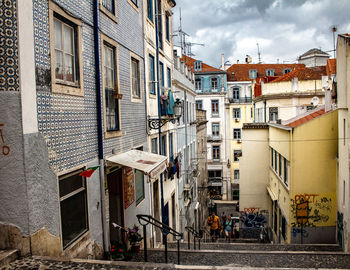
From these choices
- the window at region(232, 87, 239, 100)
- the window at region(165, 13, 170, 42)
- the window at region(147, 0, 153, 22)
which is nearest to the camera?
the window at region(147, 0, 153, 22)

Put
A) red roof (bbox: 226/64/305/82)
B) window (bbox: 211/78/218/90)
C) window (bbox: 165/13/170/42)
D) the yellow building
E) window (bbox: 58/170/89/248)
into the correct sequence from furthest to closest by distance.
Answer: red roof (bbox: 226/64/305/82), window (bbox: 211/78/218/90), window (bbox: 165/13/170/42), the yellow building, window (bbox: 58/170/89/248)

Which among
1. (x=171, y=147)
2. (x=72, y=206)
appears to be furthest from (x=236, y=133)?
(x=72, y=206)

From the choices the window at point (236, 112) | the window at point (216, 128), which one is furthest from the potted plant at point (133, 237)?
the window at point (236, 112)

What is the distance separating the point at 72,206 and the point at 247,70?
147 ft

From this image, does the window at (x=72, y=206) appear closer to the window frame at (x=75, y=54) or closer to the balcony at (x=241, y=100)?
the window frame at (x=75, y=54)

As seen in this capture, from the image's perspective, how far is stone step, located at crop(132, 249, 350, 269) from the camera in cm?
875

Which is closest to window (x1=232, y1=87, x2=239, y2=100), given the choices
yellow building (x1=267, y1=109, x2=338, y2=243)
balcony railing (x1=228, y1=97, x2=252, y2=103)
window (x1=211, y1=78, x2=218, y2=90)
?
balcony railing (x1=228, y1=97, x2=252, y2=103)

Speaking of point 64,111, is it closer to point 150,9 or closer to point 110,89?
point 110,89

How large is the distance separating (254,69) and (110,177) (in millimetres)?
42087

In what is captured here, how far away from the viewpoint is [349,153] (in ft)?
37.8

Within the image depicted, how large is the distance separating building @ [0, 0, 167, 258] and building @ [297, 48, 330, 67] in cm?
3593

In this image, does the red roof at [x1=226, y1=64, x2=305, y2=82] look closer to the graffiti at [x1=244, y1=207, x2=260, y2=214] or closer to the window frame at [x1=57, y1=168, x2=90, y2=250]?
the graffiti at [x1=244, y1=207, x2=260, y2=214]

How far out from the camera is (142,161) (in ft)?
27.2

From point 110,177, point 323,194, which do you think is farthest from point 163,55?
point 323,194
